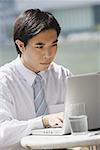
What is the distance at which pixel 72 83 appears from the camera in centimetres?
215

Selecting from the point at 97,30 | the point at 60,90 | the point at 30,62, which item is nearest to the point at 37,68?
the point at 30,62

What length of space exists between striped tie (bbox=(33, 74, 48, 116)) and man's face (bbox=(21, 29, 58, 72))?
4.1 inches

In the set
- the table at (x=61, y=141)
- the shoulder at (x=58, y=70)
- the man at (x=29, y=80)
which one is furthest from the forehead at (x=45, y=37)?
the table at (x=61, y=141)

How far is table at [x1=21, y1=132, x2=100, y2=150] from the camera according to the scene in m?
1.98

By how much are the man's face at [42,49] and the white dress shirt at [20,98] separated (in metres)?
0.10

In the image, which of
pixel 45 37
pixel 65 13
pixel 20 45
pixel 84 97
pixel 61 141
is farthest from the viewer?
pixel 65 13

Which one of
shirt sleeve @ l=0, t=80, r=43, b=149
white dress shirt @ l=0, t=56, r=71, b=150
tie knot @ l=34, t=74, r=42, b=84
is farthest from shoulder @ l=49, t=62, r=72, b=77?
shirt sleeve @ l=0, t=80, r=43, b=149

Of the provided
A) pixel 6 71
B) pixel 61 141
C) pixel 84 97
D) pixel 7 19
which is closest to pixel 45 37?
pixel 6 71

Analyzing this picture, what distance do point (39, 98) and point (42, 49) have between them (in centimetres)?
28

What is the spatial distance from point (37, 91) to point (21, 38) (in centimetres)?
29

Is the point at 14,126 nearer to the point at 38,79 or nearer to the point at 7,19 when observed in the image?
the point at 38,79

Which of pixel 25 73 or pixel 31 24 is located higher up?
pixel 31 24

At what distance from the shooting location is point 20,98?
2484 millimetres

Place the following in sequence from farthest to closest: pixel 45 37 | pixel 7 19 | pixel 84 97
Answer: pixel 7 19, pixel 45 37, pixel 84 97
